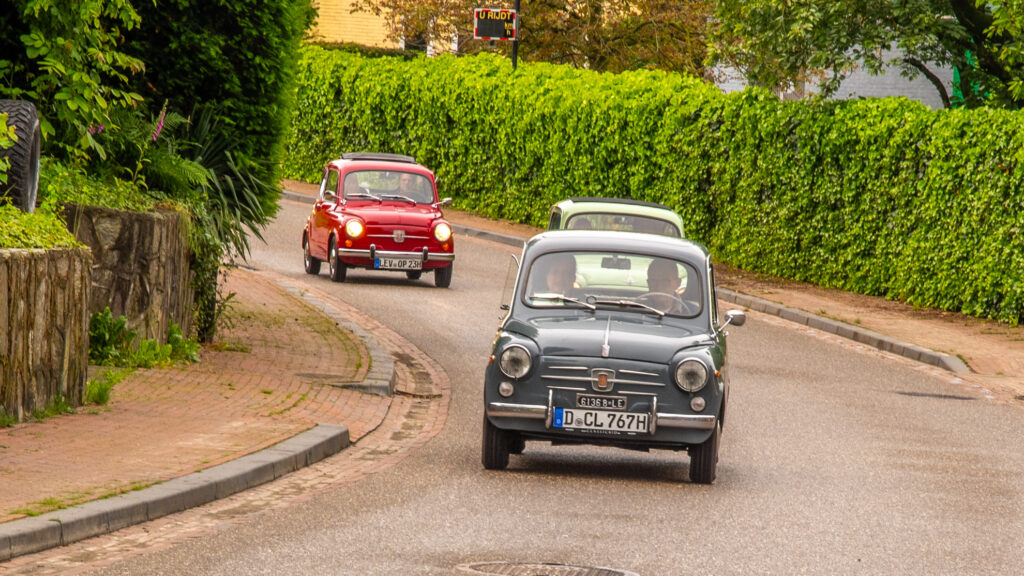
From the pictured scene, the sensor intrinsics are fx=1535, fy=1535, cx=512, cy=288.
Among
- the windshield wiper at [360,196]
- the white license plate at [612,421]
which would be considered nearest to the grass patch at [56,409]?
the white license plate at [612,421]

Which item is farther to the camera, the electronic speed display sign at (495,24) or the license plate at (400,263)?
the electronic speed display sign at (495,24)

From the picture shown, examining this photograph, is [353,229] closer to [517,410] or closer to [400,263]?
[400,263]

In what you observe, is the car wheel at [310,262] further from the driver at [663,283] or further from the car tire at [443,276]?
the driver at [663,283]

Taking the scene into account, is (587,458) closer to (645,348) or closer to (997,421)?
(645,348)

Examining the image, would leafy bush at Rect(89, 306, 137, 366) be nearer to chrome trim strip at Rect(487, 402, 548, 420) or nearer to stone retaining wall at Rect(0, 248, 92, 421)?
stone retaining wall at Rect(0, 248, 92, 421)

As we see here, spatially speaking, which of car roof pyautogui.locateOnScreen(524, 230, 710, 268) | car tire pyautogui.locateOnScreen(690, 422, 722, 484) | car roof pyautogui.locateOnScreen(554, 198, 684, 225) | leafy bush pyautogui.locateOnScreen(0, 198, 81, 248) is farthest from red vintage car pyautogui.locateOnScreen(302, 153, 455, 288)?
car tire pyautogui.locateOnScreen(690, 422, 722, 484)

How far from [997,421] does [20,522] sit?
988 centimetres

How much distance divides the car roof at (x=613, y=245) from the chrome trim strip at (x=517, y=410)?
152cm

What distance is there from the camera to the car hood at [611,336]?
10.1 m

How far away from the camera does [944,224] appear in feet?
71.4

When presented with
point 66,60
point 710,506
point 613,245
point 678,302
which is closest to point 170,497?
point 710,506

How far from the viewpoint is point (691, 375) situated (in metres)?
10.1

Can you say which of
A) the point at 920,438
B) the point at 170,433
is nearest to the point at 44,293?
the point at 170,433

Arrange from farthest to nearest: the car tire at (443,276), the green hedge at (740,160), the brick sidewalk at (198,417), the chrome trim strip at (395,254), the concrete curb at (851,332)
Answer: the car tire at (443,276)
the chrome trim strip at (395,254)
the green hedge at (740,160)
the concrete curb at (851,332)
the brick sidewalk at (198,417)
